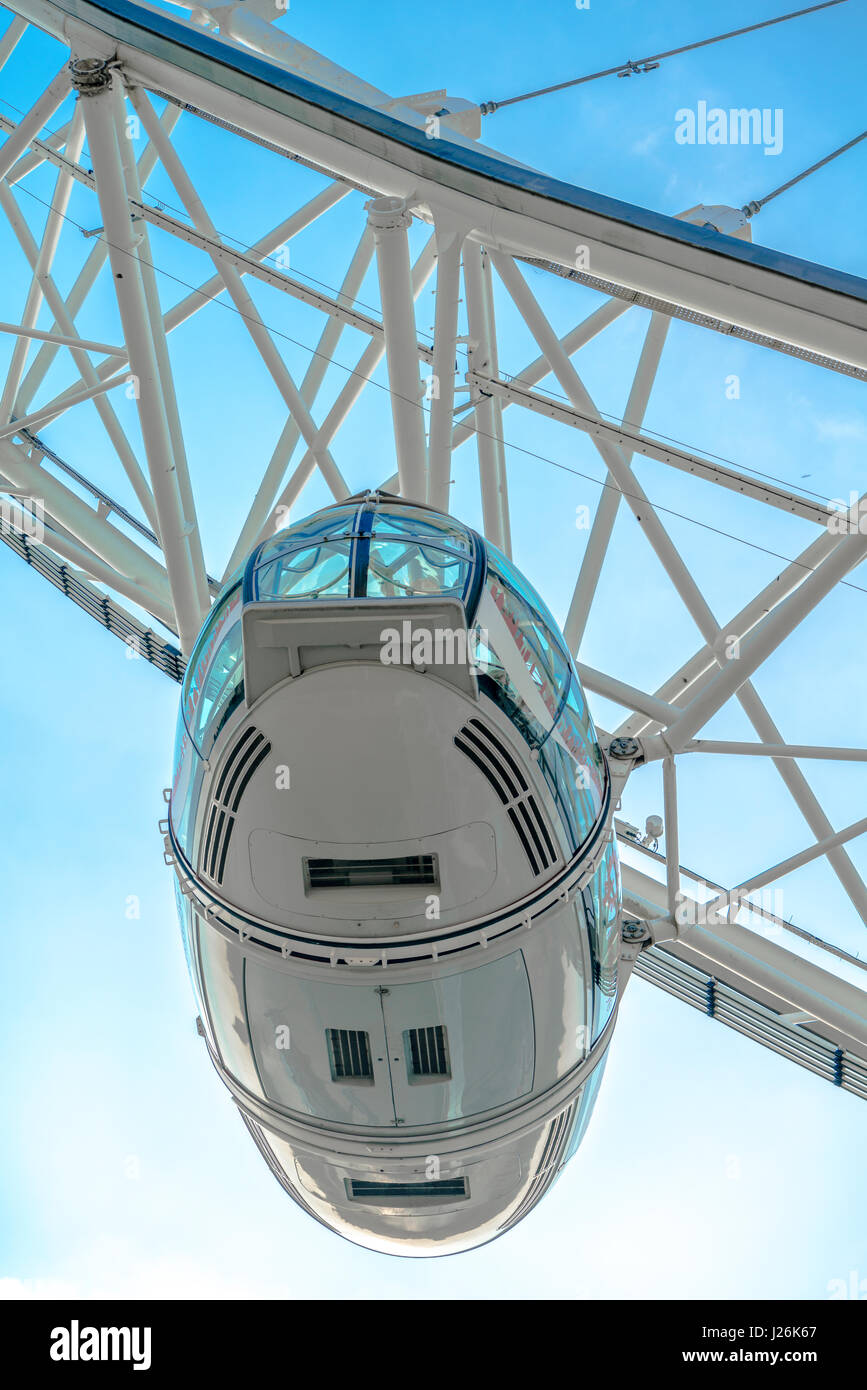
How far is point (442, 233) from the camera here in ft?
33.9

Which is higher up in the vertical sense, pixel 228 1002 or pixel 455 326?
pixel 455 326

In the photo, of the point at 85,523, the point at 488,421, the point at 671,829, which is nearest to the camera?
the point at 671,829

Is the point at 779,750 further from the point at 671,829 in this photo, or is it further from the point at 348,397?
the point at 348,397

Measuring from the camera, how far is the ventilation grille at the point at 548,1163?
324 inches

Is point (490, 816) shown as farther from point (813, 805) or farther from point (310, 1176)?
point (813, 805)

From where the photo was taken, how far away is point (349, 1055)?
7230 mm

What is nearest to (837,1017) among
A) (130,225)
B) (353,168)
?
(353,168)

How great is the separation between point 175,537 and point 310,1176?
6497mm

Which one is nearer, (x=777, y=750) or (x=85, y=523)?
(x=777, y=750)

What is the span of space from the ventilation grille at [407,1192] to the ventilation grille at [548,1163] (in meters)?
0.60

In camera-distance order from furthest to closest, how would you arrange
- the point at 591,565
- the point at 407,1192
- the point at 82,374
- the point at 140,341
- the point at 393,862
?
the point at 82,374 < the point at 591,565 < the point at 140,341 < the point at 407,1192 < the point at 393,862

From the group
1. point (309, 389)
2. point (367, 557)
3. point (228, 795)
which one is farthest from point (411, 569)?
point (309, 389)

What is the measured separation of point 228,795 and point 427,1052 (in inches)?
68.9

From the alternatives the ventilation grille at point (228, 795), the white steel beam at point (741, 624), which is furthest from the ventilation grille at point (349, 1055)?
the white steel beam at point (741, 624)
